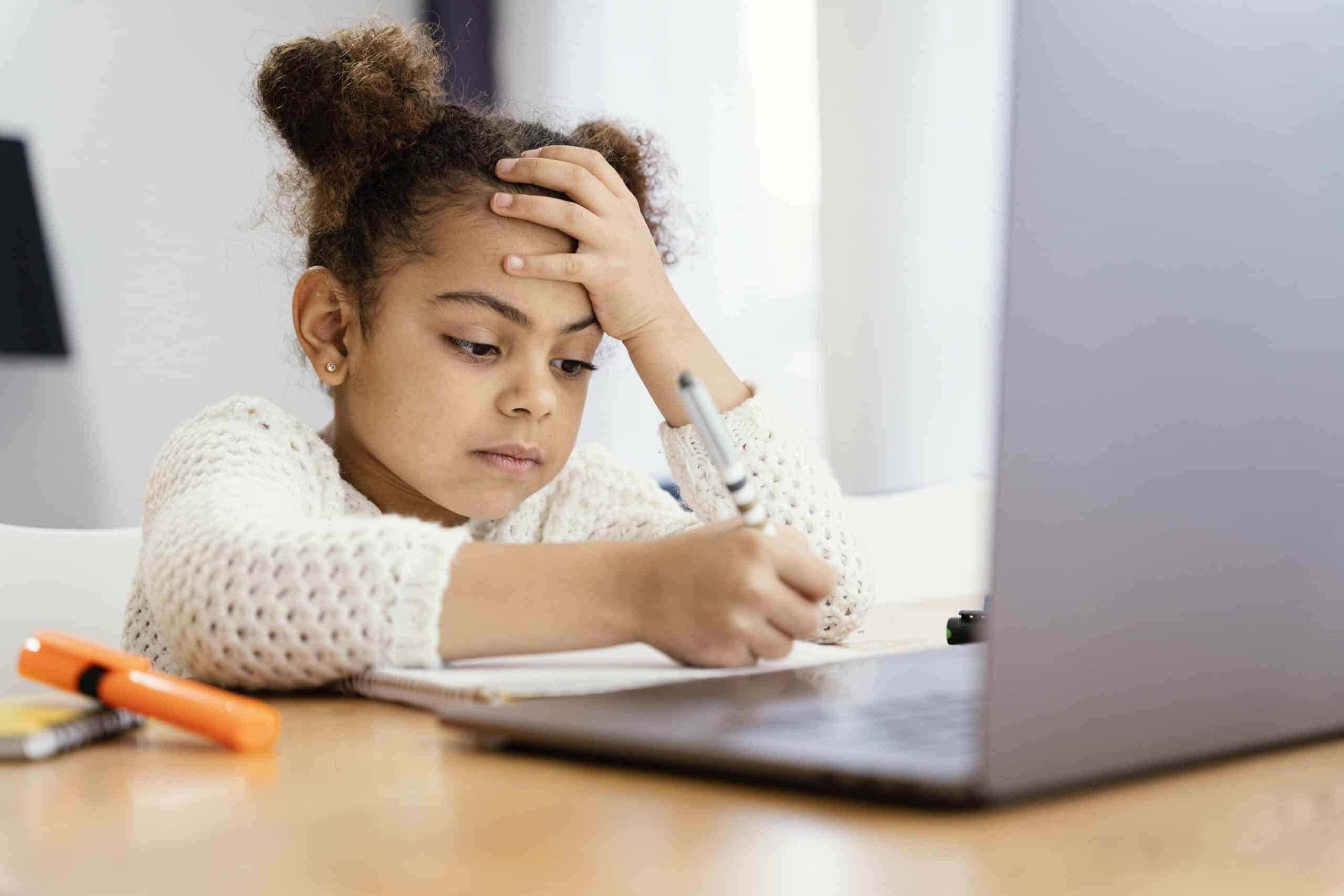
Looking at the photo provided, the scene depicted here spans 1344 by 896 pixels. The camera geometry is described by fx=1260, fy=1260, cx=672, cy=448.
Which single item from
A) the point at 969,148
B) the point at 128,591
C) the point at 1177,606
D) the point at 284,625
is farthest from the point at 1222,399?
the point at 969,148

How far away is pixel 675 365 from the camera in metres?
1.08

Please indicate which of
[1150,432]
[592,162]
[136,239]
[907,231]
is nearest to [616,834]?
[1150,432]

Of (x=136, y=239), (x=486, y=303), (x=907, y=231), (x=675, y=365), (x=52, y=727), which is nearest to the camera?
(x=52, y=727)

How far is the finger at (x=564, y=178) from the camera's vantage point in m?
1.01

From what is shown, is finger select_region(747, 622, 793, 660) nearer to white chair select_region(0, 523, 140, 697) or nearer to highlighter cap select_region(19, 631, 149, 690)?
highlighter cap select_region(19, 631, 149, 690)

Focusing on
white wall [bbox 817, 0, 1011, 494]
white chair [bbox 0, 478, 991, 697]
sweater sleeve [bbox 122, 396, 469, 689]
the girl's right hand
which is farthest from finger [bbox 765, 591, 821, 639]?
white wall [bbox 817, 0, 1011, 494]

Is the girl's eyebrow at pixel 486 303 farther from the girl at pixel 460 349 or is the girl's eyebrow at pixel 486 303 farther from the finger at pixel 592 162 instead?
the finger at pixel 592 162

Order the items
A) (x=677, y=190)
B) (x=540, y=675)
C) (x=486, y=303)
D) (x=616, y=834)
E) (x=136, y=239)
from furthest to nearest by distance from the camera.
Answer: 1. (x=136, y=239)
2. (x=677, y=190)
3. (x=486, y=303)
4. (x=540, y=675)
5. (x=616, y=834)

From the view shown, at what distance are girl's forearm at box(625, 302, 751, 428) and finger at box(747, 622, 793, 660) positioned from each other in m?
0.45

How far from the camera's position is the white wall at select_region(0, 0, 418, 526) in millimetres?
2412

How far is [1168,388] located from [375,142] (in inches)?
33.4

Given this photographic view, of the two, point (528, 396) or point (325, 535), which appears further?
point (528, 396)

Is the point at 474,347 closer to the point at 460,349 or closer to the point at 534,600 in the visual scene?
the point at 460,349

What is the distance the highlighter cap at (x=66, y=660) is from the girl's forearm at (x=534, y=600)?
15 centimetres
